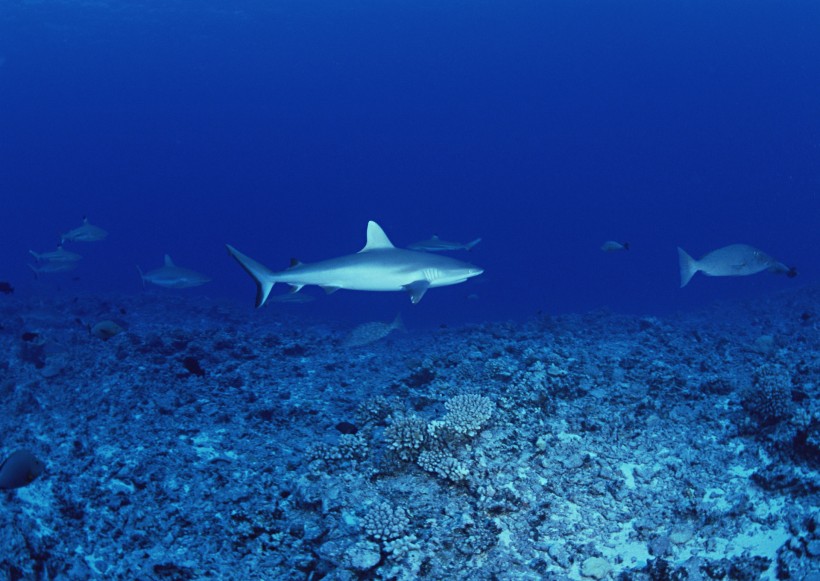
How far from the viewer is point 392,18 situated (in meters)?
84.6

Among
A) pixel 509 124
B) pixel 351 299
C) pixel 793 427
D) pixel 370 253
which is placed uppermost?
pixel 509 124

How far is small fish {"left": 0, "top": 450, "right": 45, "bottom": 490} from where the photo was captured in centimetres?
438

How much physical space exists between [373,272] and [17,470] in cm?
454

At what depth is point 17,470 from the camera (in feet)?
14.4

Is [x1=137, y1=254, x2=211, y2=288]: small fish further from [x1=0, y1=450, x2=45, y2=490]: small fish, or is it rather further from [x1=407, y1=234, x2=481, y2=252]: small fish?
[x1=0, y1=450, x2=45, y2=490]: small fish

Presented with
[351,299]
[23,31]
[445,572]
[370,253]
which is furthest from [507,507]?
[23,31]

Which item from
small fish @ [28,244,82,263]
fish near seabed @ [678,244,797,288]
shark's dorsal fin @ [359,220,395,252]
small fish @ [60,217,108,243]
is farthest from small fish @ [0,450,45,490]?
small fish @ [28,244,82,263]

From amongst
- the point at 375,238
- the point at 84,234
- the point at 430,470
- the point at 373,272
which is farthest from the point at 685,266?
the point at 84,234

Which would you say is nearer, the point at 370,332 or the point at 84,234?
the point at 370,332

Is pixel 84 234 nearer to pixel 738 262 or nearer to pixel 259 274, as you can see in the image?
pixel 259 274

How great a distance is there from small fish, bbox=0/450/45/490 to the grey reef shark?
11.5ft

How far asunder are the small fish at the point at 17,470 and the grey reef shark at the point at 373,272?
138 inches

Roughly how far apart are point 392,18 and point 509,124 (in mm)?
61078

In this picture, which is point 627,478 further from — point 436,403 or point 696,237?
point 696,237
